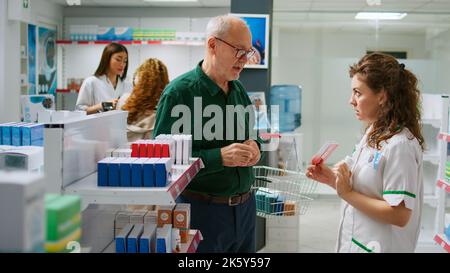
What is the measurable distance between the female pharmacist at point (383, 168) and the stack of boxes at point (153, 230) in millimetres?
703

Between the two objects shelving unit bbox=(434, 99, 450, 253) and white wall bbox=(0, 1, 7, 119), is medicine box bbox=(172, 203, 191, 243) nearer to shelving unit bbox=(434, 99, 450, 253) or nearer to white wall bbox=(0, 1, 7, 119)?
shelving unit bbox=(434, 99, 450, 253)

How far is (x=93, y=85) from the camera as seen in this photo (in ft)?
15.4

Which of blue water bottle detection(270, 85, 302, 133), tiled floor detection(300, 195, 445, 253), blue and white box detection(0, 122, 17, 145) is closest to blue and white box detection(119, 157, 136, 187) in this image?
blue and white box detection(0, 122, 17, 145)

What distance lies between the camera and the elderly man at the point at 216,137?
2.66 meters

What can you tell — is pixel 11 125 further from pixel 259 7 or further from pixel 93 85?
pixel 259 7

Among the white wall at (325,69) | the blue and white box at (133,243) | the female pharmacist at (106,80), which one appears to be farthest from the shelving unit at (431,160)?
the blue and white box at (133,243)

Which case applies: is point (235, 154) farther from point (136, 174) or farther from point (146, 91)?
point (146, 91)

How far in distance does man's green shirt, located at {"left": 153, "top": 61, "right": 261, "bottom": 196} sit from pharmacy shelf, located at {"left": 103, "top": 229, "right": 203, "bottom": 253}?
24 centimetres

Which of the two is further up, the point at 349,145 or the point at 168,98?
the point at 168,98

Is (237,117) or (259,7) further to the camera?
(259,7)

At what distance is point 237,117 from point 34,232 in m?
2.10

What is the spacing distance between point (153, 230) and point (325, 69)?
246 inches

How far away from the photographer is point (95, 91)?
4715 millimetres
